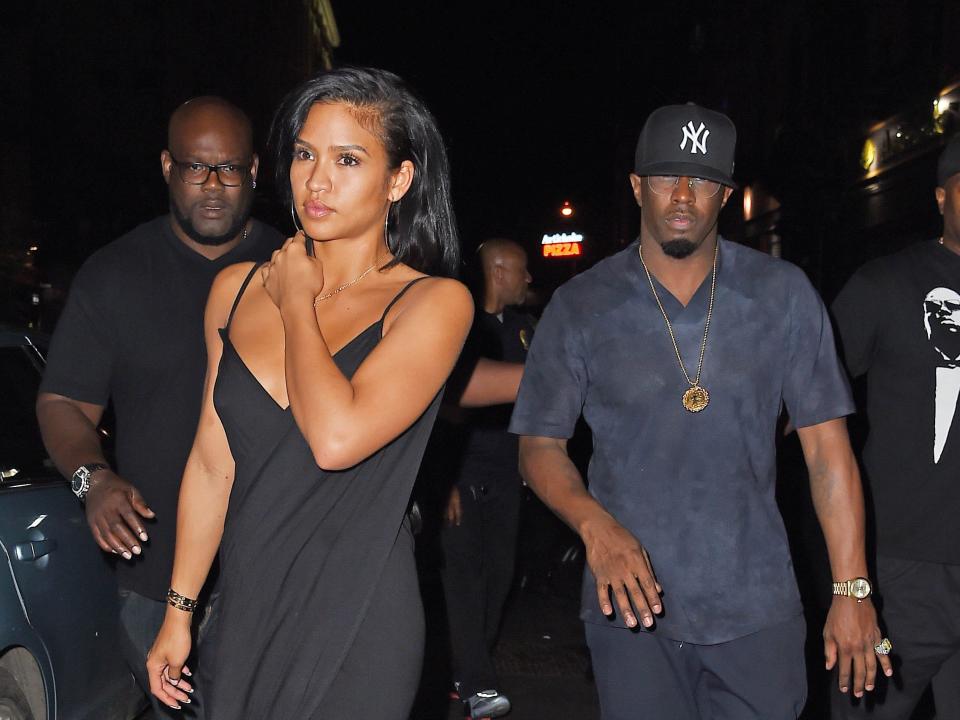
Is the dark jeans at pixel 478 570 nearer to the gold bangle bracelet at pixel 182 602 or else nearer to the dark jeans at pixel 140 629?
the dark jeans at pixel 140 629

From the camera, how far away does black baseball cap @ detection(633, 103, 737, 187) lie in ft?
10.8

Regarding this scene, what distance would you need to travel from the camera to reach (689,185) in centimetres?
329

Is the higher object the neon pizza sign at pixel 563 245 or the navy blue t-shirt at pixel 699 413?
the neon pizza sign at pixel 563 245

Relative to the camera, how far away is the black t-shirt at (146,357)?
133 inches

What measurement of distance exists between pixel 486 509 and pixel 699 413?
3.23 m

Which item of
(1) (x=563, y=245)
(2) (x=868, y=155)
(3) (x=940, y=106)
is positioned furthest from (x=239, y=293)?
(1) (x=563, y=245)

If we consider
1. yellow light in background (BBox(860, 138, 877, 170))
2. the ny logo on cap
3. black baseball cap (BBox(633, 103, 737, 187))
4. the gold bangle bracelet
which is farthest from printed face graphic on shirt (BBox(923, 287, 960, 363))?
yellow light in background (BBox(860, 138, 877, 170))

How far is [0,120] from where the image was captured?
1603 cm

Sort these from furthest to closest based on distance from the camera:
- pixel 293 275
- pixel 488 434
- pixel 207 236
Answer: pixel 488 434
pixel 207 236
pixel 293 275

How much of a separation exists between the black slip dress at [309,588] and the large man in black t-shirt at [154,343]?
38.9 inches

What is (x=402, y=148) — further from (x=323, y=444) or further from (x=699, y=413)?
(x=699, y=413)

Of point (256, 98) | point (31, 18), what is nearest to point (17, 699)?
point (31, 18)

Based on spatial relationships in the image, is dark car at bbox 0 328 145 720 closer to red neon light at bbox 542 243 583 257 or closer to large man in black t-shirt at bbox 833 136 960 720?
large man in black t-shirt at bbox 833 136 960 720

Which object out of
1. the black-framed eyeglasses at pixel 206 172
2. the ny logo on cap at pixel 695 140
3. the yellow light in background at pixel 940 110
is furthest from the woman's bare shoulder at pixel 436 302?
the yellow light in background at pixel 940 110
